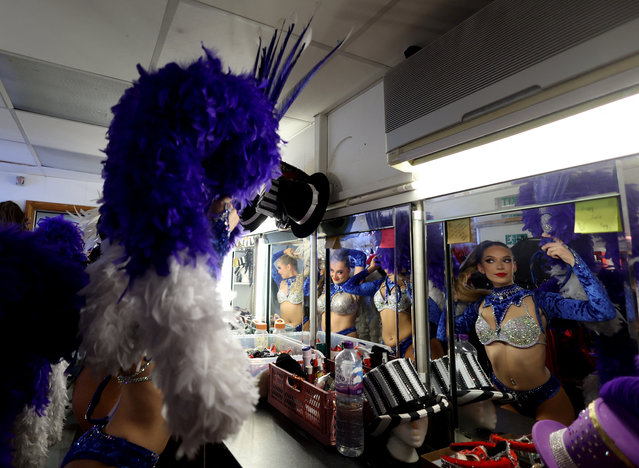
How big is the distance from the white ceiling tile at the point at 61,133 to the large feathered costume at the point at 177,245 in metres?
2.01

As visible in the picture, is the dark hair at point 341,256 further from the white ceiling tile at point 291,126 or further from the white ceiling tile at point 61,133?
the white ceiling tile at point 61,133

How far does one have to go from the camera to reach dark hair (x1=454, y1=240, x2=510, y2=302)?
3.96 ft

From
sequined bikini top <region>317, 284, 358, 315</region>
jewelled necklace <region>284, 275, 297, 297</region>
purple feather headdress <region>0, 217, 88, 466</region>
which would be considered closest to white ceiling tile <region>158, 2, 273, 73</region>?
purple feather headdress <region>0, 217, 88, 466</region>

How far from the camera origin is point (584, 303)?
Result: 938mm

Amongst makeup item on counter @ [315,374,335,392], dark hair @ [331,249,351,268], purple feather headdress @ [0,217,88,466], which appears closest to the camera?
purple feather headdress @ [0,217,88,466]

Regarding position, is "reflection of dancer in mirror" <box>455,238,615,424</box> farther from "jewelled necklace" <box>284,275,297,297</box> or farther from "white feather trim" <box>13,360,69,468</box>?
"jewelled necklace" <box>284,275,297,297</box>

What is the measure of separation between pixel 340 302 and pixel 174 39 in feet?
5.01

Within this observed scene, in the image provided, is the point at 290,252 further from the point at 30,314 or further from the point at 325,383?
the point at 30,314

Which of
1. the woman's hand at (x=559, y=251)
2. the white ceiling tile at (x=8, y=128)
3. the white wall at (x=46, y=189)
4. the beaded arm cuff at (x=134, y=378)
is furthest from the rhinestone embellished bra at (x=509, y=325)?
the white wall at (x=46, y=189)

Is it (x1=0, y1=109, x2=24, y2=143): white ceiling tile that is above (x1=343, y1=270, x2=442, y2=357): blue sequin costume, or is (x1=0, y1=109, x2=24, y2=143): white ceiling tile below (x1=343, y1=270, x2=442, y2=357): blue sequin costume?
above

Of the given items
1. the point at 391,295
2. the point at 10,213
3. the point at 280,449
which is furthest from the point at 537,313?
the point at 10,213

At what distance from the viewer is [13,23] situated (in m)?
1.30

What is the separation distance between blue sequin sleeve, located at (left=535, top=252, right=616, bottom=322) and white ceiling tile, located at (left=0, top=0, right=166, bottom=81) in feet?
5.43

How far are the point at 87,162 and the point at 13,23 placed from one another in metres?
2.06
